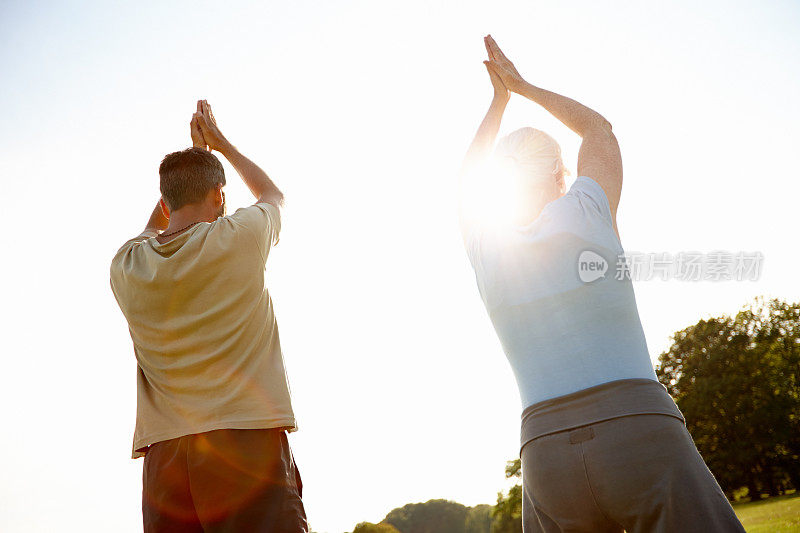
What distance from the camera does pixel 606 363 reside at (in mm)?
1984

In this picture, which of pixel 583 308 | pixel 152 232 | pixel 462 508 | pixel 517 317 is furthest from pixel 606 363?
pixel 462 508

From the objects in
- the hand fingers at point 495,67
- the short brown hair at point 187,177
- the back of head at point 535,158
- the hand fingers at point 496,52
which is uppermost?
the hand fingers at point 496,52

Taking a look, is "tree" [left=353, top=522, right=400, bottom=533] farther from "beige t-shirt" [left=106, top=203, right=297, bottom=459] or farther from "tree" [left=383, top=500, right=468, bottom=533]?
"beige t-shirt" [left=106, top=203, right=297, bottom=459]

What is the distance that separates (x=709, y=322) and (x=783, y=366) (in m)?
5.65

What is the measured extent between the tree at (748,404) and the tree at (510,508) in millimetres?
13070

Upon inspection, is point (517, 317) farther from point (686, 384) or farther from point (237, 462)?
point (686, 384)

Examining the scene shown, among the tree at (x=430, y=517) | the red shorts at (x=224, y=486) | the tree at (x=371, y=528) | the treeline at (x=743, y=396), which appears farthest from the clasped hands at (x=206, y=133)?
the tree at (x=430, y=517)

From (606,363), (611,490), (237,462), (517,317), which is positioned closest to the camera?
(611,490)

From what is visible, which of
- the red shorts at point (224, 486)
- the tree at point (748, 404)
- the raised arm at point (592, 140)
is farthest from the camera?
the tree at point (748, 404)

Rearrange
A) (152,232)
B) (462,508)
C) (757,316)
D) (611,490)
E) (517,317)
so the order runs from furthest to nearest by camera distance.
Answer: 1. (462,508)
2. (757,316)
3. (152,232)
4. (517,317)
5. (611,490)

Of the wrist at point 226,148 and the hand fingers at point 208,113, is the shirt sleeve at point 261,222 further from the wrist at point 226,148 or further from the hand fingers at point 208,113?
the hand fingers at point 208,113

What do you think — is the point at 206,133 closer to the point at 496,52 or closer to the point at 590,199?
the point at 496,52

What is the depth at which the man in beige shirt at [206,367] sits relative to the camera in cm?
276

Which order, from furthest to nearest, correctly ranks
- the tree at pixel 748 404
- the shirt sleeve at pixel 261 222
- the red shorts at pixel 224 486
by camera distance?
the tree at pixel 748 404 → the shirt sleeve at pixel 261 222 → the red shorts at pixel 224 486
